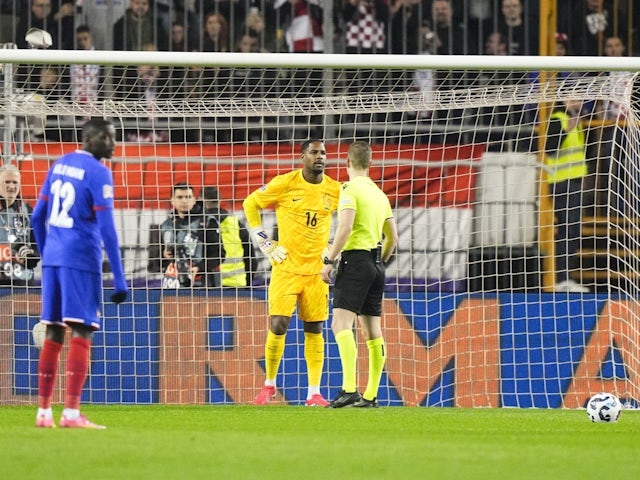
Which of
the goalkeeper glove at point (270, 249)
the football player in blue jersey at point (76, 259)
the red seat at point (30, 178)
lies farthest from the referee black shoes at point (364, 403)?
the red seat at point (30, 178)

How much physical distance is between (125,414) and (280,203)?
2513 mm

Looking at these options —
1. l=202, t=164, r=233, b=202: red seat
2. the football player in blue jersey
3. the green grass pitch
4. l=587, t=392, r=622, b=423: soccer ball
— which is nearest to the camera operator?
l=202, t=164, r=233, b=202: red seat

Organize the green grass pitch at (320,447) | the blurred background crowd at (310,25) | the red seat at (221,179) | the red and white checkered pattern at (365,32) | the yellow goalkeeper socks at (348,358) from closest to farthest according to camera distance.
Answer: the green grass pitch at (320,447), the yellow goalkeeper socks at (348,358), the red seat at (221,179), the blurred background crowd at (310,25), the red and white checkered pattern at (365,32)

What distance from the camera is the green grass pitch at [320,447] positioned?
5.84 meters

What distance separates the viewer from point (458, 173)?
13523mm

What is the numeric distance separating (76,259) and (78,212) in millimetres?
274

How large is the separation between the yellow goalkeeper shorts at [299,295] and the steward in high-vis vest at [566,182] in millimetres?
2588

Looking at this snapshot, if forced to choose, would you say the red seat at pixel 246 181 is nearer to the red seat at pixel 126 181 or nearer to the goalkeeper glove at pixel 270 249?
the red seat at pixel 126 181

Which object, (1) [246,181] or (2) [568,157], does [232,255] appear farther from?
(2) [568,157]

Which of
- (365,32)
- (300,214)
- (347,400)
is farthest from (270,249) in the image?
(365,32)

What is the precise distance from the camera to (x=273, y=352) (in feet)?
38.1

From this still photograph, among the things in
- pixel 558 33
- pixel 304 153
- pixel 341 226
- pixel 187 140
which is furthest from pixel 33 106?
pixel 558 33

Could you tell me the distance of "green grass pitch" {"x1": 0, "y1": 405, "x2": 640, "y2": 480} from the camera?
19.1 ft

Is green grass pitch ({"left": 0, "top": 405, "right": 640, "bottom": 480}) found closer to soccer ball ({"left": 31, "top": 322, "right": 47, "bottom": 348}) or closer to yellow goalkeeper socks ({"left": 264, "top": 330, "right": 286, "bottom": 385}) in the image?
yellow goalkeeper socks ({"left": 264, "top": 330, "right": 286, "bottom": 385})
